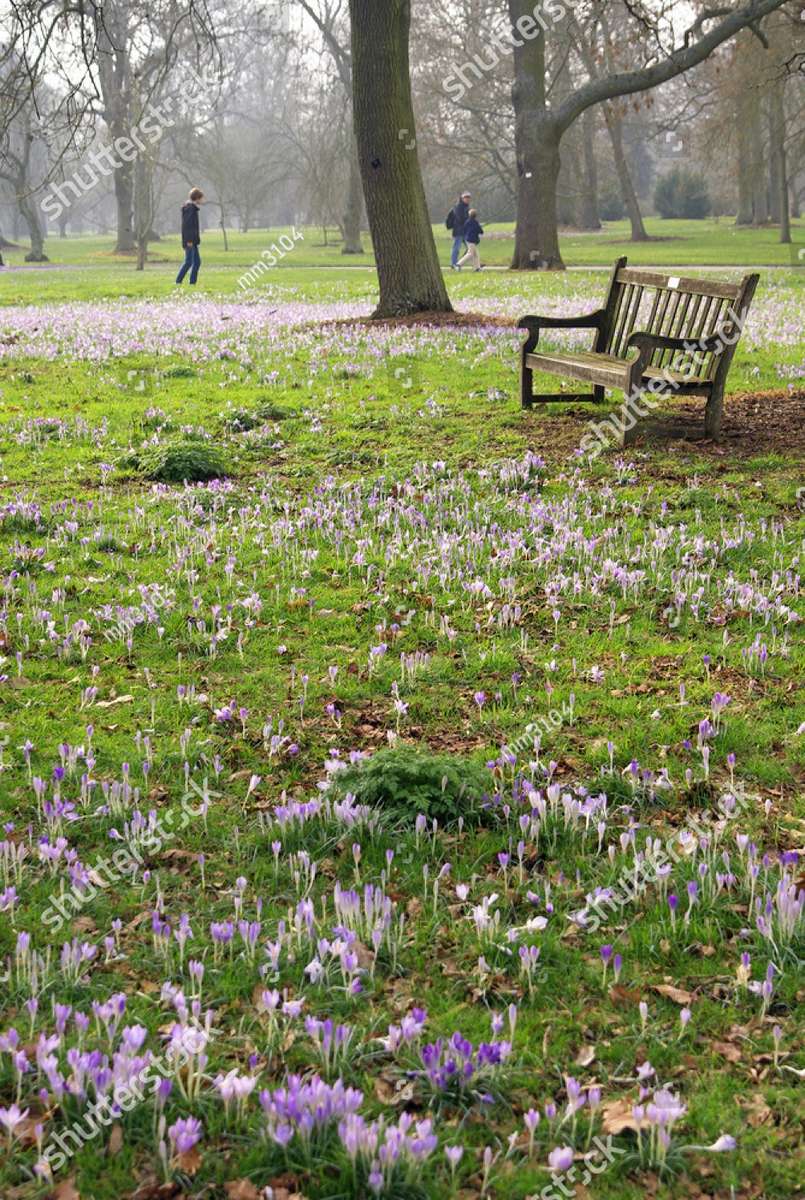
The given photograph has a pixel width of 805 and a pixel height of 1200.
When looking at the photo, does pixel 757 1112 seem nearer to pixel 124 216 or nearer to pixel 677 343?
pixel 677 343

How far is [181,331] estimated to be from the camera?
20.0 metres

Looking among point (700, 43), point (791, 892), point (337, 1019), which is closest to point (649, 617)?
point (791, 892)

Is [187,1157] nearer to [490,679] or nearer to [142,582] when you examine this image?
[490,679]

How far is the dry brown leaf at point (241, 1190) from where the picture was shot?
107 inches

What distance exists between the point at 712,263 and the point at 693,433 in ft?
88.0

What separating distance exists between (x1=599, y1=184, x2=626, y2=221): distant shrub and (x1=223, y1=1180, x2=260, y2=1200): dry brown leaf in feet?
278

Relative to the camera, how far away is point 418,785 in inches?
179

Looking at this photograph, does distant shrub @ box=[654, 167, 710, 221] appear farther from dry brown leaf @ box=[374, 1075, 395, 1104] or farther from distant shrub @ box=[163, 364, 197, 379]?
dry brown leaf @ box=[374, 1075, 395, 1104]

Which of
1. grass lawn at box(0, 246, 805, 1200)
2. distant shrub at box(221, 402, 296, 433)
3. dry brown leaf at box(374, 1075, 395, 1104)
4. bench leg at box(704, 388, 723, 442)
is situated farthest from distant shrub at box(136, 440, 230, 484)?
dry brown leaf at box(374, 1075, 395, 1104)

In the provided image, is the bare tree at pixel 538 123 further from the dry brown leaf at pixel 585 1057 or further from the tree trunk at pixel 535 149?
the dry brown leaf at pixel 585 1057

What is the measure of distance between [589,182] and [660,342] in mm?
54876

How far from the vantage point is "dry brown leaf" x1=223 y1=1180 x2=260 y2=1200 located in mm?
2713

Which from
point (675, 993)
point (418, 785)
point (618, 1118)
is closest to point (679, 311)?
point (418, 785)

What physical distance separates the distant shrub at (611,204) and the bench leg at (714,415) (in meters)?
75.7
